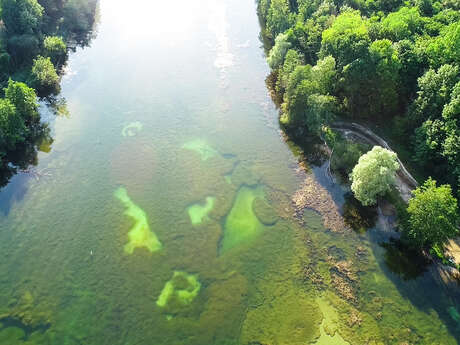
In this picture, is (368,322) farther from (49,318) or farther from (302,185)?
(49,318)

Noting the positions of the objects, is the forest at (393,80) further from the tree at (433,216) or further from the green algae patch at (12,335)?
the green algae patch at (12,335)

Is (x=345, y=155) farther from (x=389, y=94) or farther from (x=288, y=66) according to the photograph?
(x=288, y=66)

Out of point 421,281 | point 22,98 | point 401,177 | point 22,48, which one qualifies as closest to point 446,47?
point 401,177

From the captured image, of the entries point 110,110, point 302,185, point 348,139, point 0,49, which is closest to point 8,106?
point 110,110

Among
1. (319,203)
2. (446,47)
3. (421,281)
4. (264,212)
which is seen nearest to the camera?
(421,281)

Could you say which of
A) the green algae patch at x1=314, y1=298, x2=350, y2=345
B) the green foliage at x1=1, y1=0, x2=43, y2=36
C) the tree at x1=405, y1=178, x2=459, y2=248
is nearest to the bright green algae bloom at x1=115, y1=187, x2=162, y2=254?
the green algae patch at x1=314, y1=298, x2=350, y2=345

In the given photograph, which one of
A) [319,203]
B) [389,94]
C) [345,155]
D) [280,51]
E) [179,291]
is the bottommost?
[319,203]
